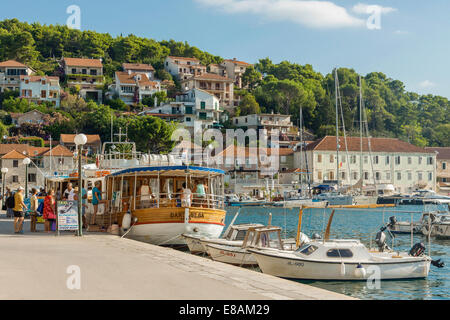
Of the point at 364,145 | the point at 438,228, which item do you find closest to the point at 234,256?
the point at 438,228

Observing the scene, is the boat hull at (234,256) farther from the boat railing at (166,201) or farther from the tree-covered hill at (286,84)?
the tree-covered hill at (286,84)

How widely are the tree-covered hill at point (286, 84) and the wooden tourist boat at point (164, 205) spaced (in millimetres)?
94342

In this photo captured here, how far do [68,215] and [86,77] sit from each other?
11814 cm

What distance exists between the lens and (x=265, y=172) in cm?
9062

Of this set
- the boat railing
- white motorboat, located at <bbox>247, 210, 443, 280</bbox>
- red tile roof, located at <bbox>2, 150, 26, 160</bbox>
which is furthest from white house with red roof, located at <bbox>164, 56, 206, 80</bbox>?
white motorboat, located at <bbox>247, 210, 443, 280</bbox>

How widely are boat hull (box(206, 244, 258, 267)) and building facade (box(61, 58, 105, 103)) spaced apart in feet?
363

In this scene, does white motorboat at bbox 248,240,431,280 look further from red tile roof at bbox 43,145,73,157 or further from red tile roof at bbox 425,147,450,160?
red tile roof at bbox 425,147,450,160

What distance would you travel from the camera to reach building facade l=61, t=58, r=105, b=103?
128 meters

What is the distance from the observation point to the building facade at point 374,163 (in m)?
89.0

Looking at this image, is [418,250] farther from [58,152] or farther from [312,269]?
[58,152]

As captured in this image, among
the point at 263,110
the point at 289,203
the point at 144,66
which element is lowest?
the point at 289,203

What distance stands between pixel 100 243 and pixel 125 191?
6.80 metres
